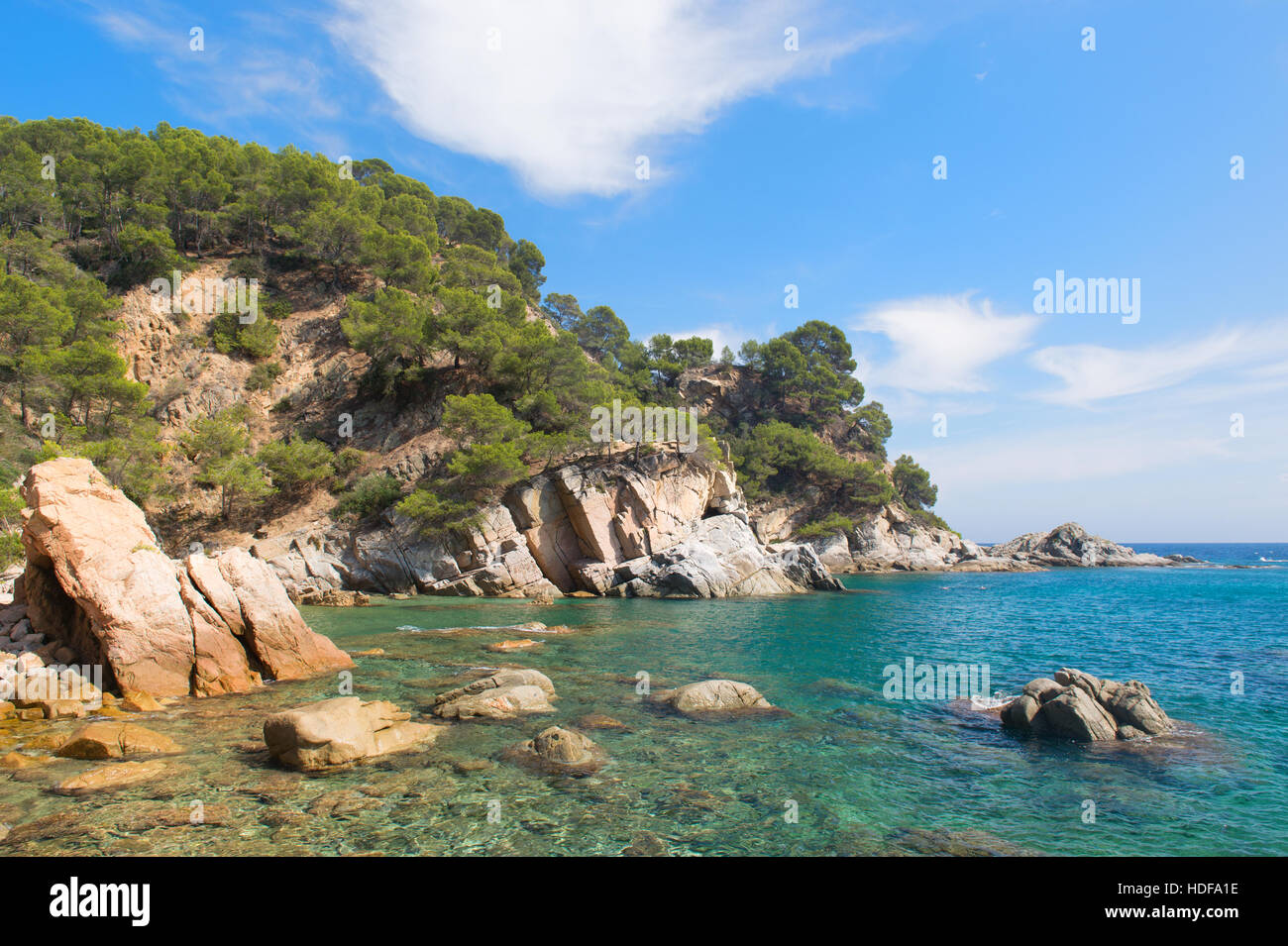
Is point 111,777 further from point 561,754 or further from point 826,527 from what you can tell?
point 826,527

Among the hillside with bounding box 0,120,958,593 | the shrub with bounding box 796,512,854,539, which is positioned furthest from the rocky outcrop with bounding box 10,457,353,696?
the shrub with bounding box 796,512,854,539

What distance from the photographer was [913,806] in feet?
28.0

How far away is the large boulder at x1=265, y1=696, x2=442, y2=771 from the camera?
29.7ft

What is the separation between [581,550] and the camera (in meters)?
42.9

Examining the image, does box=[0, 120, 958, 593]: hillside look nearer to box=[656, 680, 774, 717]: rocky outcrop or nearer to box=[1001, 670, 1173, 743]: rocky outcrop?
box=[656, 680, 774, 717]: rocky outcrop

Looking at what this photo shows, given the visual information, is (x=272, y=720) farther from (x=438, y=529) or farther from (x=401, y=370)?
(x=401, y=370)

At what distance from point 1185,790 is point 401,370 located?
5159cm

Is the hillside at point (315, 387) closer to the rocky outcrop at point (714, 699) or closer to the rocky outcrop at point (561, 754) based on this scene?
the rocky outcrop at point (561, 754)

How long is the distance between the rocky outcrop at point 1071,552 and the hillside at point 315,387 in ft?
92.6

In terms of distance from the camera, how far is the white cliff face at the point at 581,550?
37.9 m

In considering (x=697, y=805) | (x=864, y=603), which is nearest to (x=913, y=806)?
(x=697, y=805)

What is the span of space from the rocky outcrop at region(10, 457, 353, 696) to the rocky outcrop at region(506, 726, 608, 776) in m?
8.42

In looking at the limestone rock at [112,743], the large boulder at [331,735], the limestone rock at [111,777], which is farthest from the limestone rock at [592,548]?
the limestone rock at [111,777]

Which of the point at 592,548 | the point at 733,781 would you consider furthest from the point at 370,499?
the point at 733,781
